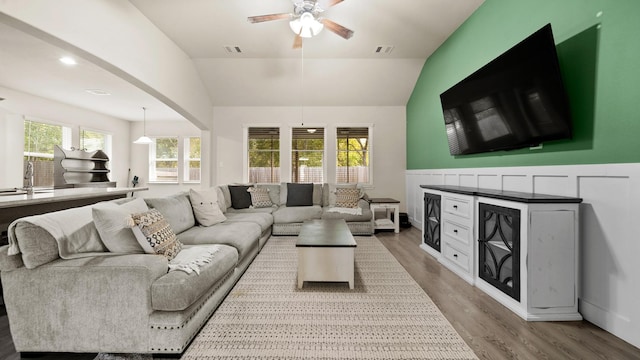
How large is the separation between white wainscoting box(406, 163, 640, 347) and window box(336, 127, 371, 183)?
4.29m

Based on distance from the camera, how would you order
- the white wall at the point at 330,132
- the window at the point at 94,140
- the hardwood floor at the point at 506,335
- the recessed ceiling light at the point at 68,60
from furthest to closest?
the window at the point at 94,140
the white wall at the point at 330,132
the recessed ceiling light at the point at 68,60
the hardwood floor at the point at 506,335

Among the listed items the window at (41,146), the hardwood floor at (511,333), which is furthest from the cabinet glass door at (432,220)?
the window at (41,146)

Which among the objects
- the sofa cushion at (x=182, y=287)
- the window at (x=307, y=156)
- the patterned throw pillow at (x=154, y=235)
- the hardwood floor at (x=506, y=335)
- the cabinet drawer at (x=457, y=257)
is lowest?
the hardwood floor at (x=506, y=335)

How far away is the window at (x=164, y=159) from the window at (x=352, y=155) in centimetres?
526

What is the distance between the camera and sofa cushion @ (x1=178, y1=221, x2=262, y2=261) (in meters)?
2.62

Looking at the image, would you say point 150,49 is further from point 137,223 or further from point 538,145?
point 538,145

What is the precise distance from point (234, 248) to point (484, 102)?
3110 mm

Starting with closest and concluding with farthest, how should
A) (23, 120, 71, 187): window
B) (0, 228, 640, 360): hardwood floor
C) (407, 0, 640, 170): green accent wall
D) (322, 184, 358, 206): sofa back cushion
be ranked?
(0, 228, 640, 360): hardwood floor, (407, 0, 640, 170): green accent wall, (322, 184, 358, 206): sofa back cushion, (23, 120, 71, 187): window

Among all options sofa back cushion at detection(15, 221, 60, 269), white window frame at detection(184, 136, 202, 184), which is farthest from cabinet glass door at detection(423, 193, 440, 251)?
white window frame at detection(184, 136, 202, 184)

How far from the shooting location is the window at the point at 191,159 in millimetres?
8164

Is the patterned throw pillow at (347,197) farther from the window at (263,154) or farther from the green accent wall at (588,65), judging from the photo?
the green accent wall at (588,65)

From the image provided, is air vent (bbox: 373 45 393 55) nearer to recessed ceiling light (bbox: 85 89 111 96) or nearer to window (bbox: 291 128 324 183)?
window (bbox: 291 128 324 183)

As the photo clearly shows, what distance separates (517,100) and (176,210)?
3657mm

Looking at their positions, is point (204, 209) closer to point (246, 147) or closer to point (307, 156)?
point (246, 147)
